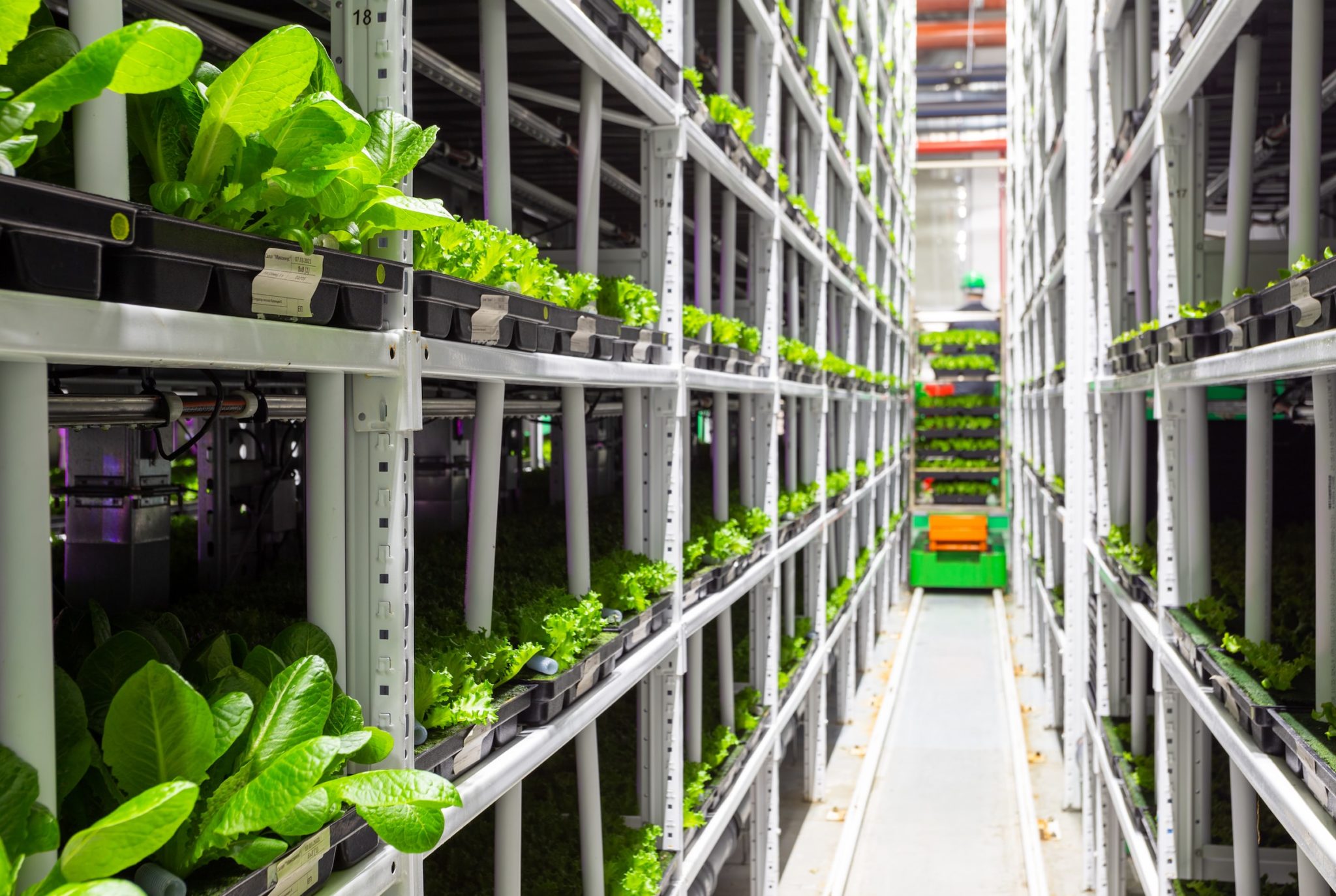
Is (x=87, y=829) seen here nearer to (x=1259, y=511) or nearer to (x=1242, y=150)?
(x=1259, y=511)

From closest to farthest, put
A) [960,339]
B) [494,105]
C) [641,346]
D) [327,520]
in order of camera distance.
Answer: [327,520]
[494,105]
[641,346]
[960,339]

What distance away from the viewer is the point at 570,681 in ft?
9.21

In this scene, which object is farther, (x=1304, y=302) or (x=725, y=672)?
(x=725, y=672)

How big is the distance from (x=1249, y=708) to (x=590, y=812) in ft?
5.93

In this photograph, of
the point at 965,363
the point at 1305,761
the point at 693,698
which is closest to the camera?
the point at 1305,761

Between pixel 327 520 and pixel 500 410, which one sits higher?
pixel 500 410

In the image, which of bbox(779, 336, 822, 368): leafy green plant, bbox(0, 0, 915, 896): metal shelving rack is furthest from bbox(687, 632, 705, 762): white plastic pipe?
bbox(779, 336, 822, 368): leafy green plant

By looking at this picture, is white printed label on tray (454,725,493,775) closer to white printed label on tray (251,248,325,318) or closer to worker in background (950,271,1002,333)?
white printed label on tray (251,248,325,318)

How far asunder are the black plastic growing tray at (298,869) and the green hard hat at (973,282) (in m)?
17.1

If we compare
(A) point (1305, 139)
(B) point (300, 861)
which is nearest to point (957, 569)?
(A) point (1305, 139)

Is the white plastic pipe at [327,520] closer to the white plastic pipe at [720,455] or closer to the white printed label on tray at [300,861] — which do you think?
the white printed label on tray at [300,861]

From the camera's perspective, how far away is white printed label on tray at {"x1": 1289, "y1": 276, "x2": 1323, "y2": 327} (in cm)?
233

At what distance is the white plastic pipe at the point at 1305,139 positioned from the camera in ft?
9.48

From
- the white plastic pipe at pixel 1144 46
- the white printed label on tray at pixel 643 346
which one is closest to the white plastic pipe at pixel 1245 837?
the white printed label on tray at pixel 643 346
